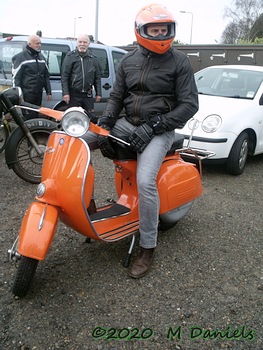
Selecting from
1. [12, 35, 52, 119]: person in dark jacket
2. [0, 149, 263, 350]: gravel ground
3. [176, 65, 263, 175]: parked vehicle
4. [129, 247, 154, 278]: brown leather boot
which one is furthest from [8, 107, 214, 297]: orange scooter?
[12, 35, 52, 119]: person in dark jacket

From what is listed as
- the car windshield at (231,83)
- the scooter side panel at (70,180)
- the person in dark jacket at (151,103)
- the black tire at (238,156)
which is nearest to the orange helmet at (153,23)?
the person in dark jacket at (151,103)

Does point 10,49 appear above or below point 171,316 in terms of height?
above

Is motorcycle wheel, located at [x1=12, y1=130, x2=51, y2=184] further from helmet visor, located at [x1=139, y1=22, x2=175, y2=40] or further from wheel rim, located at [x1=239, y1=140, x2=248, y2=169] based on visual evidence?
wheel rim, located at [x1=239, y1=140, x2=248, y2=169]

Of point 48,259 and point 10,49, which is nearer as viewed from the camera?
point 48,259

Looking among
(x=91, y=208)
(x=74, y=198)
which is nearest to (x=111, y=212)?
(x=91, y=208)

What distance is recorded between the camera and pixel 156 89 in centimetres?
268

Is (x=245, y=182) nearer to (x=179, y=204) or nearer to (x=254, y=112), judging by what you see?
(x=254, y=112)

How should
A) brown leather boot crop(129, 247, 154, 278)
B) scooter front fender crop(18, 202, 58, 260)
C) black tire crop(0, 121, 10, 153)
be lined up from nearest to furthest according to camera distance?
scooter front fender crop(18, 202, 58, 260) → brown leather boot crop(129, 247, 154, 278) → black tire crop(0, 121, 10, 153)

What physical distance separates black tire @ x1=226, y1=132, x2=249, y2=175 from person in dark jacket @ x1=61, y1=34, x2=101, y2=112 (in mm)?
2575

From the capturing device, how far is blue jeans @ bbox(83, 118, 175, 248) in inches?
103

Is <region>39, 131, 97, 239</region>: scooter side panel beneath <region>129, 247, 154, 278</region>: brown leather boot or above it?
above

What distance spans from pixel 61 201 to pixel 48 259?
76 centimetres

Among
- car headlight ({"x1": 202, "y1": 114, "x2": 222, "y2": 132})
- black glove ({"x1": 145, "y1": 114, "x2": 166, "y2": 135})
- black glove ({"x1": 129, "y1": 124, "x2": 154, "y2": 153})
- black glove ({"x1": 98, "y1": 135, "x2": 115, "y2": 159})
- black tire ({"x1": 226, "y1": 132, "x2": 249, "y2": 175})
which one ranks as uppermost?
black glove ({"x1": 145, "y1": 114, "x2": 166, "y2": 135})

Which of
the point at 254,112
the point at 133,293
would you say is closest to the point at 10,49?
the point at 254,112
